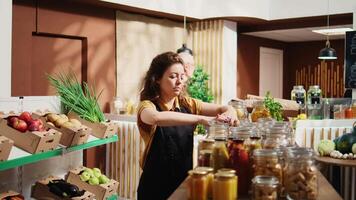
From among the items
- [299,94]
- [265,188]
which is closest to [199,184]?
[265,188]

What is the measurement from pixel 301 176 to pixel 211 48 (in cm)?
575

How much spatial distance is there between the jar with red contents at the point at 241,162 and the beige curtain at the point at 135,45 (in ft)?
14.1

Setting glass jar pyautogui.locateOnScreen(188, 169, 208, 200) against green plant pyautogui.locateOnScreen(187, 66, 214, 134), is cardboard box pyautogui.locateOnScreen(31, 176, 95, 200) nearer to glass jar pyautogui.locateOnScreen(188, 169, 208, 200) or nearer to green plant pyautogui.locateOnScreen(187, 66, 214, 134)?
glass jar pyautogui.locateOnScreen(188, 169, 208, 200)

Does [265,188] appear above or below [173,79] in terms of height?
below

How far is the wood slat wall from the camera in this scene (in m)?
9.80

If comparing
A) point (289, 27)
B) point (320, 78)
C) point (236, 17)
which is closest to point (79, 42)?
point (236, 17)

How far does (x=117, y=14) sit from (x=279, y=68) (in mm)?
5230

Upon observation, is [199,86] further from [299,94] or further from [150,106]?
[150,106]

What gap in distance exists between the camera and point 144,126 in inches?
95.3

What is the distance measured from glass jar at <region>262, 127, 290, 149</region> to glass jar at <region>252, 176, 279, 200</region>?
0.97 feet

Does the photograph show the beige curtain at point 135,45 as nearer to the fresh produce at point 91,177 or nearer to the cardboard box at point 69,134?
the fresh produce at point 91,177

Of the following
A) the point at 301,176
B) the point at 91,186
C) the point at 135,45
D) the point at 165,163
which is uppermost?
the point at 135,45

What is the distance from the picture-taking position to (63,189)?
10.5 ft

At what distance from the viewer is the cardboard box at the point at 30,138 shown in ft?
8.82
